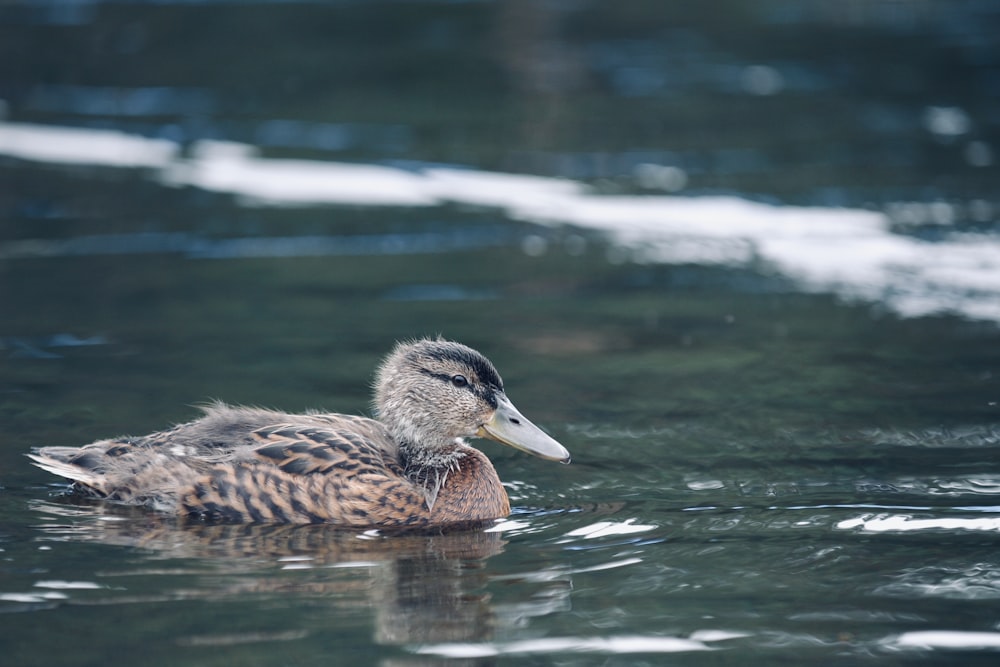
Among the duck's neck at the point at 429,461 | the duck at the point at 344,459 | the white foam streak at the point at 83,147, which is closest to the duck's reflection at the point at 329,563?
the duck at the point at 344,459

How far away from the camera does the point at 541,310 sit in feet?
39.5

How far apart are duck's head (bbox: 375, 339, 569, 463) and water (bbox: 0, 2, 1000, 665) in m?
0.45

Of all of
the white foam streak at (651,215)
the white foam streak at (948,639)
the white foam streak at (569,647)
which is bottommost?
the white foam streak at (948,639)

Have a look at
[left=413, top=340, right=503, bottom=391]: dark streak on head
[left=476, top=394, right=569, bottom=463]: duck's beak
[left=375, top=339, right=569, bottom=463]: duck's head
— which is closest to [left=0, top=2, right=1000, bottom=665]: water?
[left=476, top=394, right=569, bottom=463]: duck's beak

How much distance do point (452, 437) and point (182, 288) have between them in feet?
14.9

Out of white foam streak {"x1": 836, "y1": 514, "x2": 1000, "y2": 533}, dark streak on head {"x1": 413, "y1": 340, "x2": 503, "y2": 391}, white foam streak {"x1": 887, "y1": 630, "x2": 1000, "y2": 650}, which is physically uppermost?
dark streak on head {"x1": 413, "y1": 340, "x2": 503, "y2": 391}

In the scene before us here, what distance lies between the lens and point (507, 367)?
10695mm

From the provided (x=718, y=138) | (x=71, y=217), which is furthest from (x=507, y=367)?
(x=718, y=138)

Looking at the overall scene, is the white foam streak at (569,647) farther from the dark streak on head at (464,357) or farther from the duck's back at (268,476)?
the dark streak on head at (464,357)

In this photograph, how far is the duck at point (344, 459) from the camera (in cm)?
805

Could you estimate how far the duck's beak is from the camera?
8375mm

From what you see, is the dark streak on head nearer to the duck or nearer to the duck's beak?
the duck

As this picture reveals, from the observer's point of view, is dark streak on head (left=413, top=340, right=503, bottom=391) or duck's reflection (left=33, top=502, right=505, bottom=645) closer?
duck's reflection (left=33, top=502, right=505, bottom=645)

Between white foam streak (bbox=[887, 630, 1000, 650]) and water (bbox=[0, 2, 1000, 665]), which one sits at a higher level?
water (bbox=[0, 2, 1000, 665])
